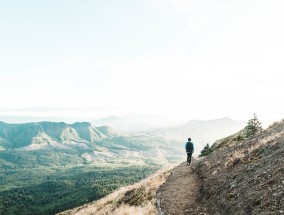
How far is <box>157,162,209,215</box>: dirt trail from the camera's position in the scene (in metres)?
18.5

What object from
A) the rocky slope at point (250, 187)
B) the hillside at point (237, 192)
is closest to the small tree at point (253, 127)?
the hillside at point (237, 192)

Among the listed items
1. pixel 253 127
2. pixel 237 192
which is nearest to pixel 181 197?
pixel 237 192

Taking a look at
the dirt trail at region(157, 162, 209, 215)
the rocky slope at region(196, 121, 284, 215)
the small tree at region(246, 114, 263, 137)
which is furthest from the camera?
the small tree at region(246, 114, 263, 137)

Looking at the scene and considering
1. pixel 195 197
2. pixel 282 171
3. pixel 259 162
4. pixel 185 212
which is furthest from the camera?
pixel 195 197

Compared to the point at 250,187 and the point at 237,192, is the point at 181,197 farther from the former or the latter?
the point at 250,187

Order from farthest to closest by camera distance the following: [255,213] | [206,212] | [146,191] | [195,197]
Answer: [146,191], [195,197], [206,212], [255,213]

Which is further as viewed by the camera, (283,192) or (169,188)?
(169,188)

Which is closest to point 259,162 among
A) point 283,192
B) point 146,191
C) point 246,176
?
point 246,176

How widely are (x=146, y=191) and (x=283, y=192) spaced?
706 inches

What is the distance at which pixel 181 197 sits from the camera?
72.9 feet

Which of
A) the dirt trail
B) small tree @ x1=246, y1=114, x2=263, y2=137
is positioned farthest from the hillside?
small tree @ x1=246, y1=114, x2=263, y2=137

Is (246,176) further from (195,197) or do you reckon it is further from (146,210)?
(146,210)

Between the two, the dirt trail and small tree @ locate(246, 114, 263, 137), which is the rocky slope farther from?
small tree @ locate(246, 114, 263, 137)

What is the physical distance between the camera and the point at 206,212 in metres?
17.0
